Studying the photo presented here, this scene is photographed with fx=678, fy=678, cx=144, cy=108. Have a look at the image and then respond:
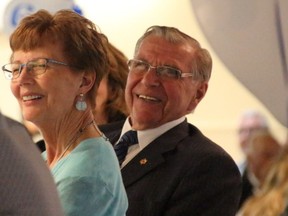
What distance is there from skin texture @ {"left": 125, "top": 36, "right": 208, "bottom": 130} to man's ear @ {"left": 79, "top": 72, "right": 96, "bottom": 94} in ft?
1.69

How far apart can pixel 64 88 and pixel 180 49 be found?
66 cm

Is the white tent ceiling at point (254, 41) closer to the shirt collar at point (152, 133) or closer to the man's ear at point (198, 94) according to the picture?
the shirt collar at point (152, 133)

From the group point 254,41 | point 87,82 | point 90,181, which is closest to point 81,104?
point 87,82

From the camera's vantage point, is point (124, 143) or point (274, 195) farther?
point (124, 143)

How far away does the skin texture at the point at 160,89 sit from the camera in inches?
89.3

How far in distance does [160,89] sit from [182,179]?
42 centimetres

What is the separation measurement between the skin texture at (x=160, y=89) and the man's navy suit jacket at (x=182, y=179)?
127 mm

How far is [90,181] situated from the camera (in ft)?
4.89

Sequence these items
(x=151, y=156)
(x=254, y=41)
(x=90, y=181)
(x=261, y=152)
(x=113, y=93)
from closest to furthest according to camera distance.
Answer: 1. (x=261, y=152)
2. (x=254, y=41)
3. (x=90, y=181)
4. (x=151, y=156)
5. (x=113, y=93)

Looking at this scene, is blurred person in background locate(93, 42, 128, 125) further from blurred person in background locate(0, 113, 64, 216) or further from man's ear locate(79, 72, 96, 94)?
blurred person in background locate(0, 113, 64, 216)

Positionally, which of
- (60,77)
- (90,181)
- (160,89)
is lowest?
(160,89)

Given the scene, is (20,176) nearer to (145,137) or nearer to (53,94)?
(53,94)

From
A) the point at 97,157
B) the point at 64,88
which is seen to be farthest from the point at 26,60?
the point at 97,157

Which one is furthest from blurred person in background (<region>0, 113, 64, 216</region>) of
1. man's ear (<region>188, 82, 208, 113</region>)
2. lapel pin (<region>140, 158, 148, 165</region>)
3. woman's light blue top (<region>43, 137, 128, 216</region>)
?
man's ear (<region>188, 82, 208, 113</region>)
